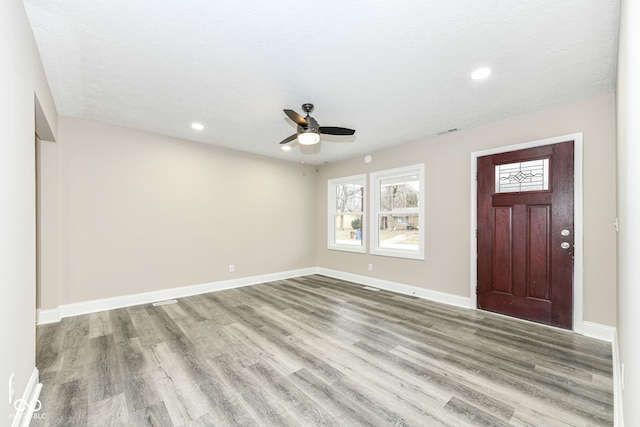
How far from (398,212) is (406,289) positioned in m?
1.36

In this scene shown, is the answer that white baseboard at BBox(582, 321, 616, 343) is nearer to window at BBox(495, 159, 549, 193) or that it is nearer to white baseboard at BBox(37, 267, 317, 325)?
window at BBox(495, 159, 549, 193)

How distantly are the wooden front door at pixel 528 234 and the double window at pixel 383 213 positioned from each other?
100 centimetres

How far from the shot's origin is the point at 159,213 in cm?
436

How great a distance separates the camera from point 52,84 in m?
2.78

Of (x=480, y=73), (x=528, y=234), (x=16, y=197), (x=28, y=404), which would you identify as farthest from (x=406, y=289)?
(x=16, y=197)

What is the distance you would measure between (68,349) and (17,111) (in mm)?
2320

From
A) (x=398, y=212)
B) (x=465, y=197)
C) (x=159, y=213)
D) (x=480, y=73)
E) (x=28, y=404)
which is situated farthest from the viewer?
(x=398, y=212)

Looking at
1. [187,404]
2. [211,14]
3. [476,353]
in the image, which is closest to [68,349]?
[187,404]

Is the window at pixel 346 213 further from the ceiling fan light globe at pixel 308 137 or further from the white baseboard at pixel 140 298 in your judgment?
the ceiling fan light globe at pixel 308 137

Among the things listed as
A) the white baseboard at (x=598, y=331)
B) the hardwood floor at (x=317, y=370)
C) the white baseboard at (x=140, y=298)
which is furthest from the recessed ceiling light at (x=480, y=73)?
the white baseboard at (x=140, y=298)

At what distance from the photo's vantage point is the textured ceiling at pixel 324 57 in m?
1.81

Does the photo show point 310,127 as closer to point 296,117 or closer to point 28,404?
point 296,117

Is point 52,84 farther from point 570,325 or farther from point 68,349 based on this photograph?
point 570,325

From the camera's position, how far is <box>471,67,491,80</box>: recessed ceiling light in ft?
8.11
